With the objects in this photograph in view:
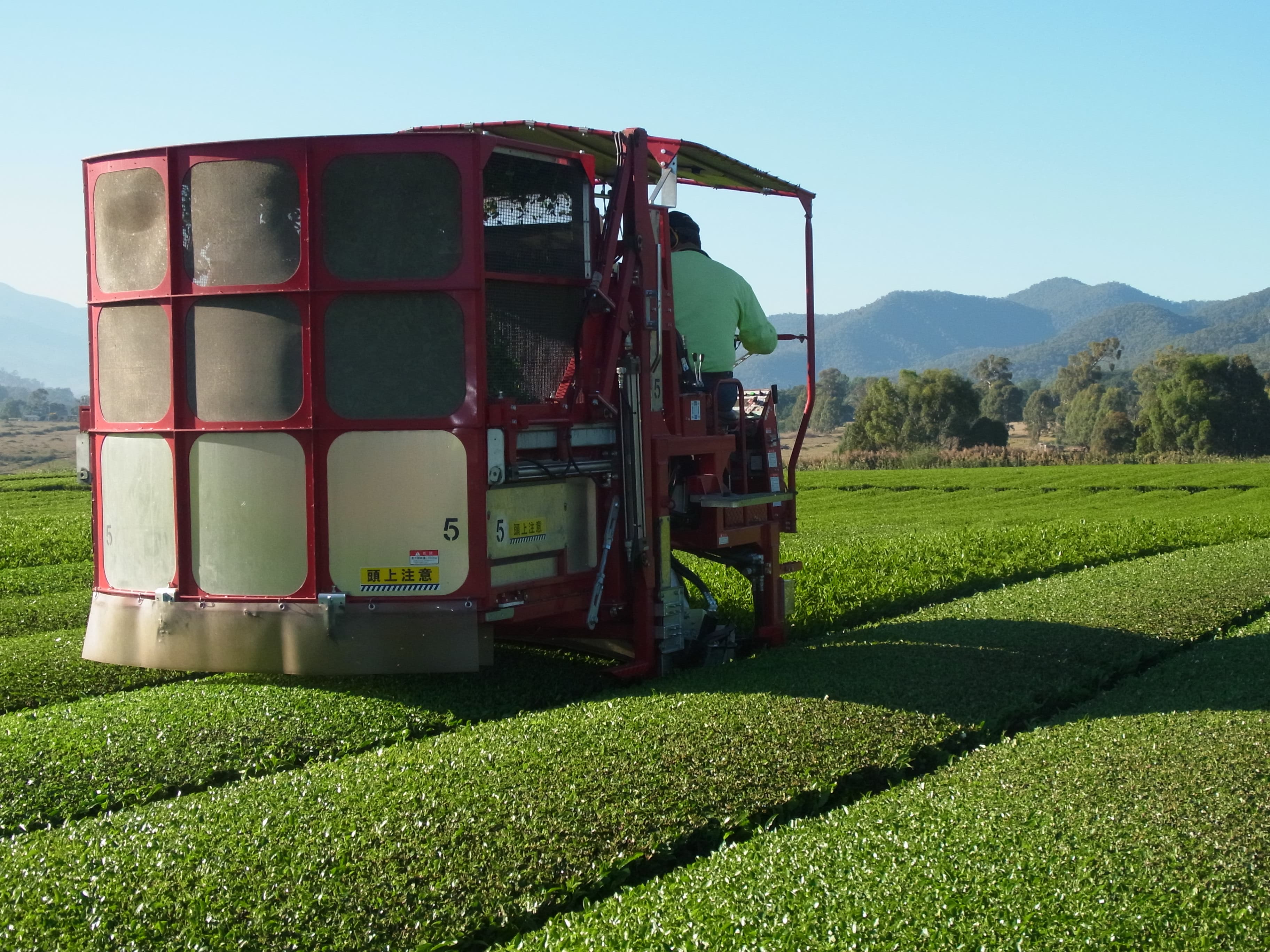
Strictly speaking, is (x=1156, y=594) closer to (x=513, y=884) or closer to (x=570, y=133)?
(x=570, y=133)

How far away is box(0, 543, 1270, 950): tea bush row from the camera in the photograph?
480cm

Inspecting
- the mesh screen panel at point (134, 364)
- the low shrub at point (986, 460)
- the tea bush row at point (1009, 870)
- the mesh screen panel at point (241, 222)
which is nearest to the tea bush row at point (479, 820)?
the tea bush row at point (1009, 870)

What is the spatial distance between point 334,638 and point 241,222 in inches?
99.1

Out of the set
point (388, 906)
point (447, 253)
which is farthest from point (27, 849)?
point (447, 253)

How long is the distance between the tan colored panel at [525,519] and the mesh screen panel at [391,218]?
1409 millimetres

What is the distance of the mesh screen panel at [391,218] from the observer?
7562 mm

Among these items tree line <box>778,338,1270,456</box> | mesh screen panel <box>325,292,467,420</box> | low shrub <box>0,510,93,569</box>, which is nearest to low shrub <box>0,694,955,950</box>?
mesh screen panel <box>325,292,467,420</box>

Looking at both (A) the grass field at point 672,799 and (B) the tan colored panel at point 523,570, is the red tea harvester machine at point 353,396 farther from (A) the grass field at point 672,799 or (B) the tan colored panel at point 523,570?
(A) the grass field at point 672,799

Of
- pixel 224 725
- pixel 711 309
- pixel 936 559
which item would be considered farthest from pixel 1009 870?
pixel 936 559

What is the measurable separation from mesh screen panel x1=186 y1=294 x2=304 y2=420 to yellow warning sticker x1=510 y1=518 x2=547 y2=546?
1.49 metres

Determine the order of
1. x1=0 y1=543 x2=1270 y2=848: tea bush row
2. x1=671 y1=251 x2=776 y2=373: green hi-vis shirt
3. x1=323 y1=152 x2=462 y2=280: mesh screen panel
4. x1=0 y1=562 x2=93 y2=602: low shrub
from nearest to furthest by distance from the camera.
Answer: x1=0 y1=543 x2=1270 y2=848: tea bush row < x1=323 y1=152 x2=462 y2=280: mesh screen panel < x1=671 y1=251 x2=776 y2=373: green hi-vis shirt < x1=0 y1=562 x2=93 y2=602: low shrub

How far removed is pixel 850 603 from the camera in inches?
535

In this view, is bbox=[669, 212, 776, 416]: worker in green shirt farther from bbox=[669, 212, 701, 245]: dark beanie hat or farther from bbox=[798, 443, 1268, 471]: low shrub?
Answer: bbox=[798, 443, 1268, 471]: low shrub

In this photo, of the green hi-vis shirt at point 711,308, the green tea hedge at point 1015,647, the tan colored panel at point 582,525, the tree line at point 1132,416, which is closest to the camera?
the green tea hedge at point 1015,647
